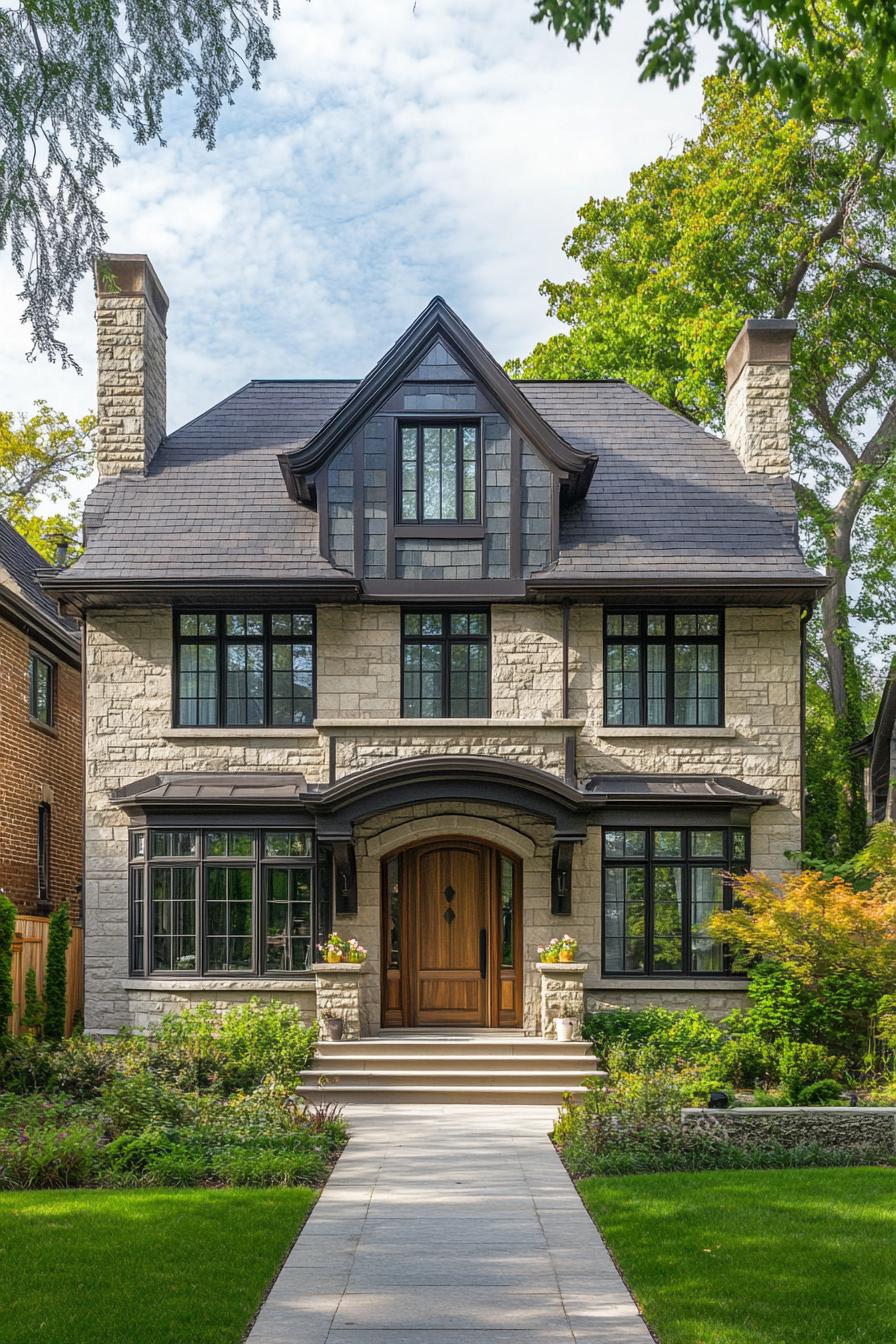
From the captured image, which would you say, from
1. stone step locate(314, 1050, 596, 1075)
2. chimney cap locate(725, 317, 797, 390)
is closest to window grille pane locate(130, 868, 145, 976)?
stone step locate(314, 1050, 596, 1075)

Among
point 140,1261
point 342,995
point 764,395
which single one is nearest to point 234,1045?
point 342,995

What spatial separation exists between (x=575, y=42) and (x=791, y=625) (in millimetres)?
12292

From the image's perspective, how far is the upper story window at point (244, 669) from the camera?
17609mm

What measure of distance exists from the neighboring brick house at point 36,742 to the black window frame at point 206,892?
347cm

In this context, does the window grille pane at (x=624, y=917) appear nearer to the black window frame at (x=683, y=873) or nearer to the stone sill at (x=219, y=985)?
the black window frame at (x=683, y=873)

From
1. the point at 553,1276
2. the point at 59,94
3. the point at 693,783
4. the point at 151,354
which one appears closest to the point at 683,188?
the point at 151,354

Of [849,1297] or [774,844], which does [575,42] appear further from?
[774,844]

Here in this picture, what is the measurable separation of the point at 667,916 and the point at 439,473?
20.8 feet

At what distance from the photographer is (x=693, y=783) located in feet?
56.8

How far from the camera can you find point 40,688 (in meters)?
21.9

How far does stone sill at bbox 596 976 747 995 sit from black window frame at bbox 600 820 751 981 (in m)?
0.04

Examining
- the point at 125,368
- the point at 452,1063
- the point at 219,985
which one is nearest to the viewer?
the point at 452,1063

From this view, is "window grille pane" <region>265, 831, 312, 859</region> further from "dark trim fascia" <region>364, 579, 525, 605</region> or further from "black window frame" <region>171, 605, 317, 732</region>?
"dark trim fascia" <region>364, 579, 525, 605</region>

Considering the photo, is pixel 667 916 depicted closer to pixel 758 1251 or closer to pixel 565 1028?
pixel 565 1028
